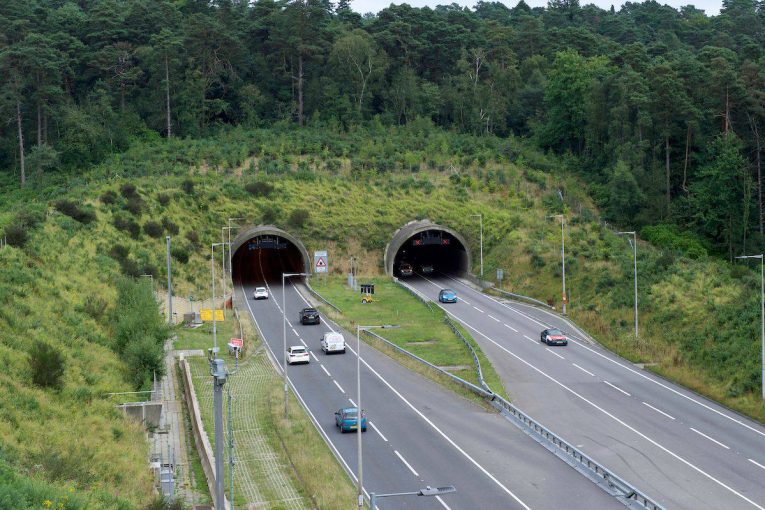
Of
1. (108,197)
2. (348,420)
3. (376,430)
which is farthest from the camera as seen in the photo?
(108,197)

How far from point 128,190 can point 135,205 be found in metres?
3.52

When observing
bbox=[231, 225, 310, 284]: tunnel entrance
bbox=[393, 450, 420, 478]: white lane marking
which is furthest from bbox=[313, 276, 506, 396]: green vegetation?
bbox=[393, 450, 420, 478]: white lane marking

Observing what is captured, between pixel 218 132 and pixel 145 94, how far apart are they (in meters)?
11.2

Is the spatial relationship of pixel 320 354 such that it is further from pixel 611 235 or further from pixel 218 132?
pixel 218 132

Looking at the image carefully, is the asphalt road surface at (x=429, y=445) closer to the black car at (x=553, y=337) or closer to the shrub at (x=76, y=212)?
the black car at (x=553, y=337)

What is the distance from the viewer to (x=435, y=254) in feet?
333

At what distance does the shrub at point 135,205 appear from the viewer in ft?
288

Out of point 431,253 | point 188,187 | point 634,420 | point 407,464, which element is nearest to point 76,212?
point 188,187

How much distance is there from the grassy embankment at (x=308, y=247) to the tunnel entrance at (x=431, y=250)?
5.83ft

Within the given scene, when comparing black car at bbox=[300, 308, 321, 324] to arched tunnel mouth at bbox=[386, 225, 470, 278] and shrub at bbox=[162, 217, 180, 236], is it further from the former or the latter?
shrub at bbox=[162, 217, 180, 236]

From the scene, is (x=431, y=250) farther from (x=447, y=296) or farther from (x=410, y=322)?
(x=410, y=322)

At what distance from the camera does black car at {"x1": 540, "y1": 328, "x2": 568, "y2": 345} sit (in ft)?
209

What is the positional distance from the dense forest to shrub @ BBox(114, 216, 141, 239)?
25311 millimetres

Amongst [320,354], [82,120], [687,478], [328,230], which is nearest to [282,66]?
[82,120]
